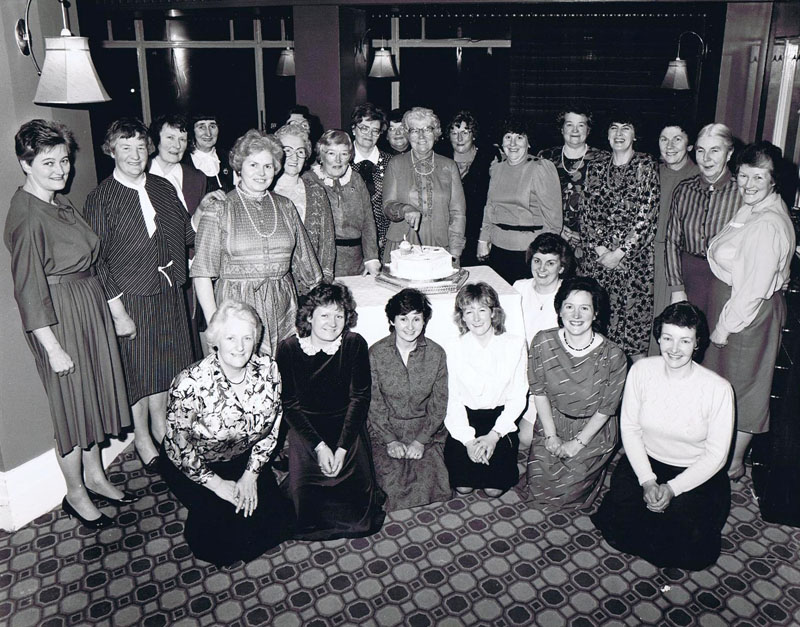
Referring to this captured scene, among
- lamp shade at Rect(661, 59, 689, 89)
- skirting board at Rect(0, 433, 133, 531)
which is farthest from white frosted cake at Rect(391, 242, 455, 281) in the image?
lamp shade at Rect(661, 59, 689, 89)

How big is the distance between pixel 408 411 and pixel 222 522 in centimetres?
94

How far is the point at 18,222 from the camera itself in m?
2.74

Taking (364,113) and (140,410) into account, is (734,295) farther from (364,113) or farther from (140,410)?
(140,410)

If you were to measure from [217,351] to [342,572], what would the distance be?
996 millimetres

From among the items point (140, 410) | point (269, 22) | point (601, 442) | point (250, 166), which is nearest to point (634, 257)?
point (601, 442)

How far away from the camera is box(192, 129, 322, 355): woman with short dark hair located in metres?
3.14

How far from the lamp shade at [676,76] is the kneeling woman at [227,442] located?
599 centimetres

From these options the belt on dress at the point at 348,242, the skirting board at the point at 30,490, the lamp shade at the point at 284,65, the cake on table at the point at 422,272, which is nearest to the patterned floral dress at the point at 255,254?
the cake on table at the point at 422,272

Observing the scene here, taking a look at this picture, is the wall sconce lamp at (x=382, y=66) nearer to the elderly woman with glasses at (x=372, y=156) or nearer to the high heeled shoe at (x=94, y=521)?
the elderly woman with glasses at (x=372, y=156)

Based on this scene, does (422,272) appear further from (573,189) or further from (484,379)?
(573,189)

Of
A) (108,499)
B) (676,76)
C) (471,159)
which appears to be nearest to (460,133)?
(471,159)

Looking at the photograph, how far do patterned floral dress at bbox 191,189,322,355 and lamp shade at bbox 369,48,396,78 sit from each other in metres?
4.91

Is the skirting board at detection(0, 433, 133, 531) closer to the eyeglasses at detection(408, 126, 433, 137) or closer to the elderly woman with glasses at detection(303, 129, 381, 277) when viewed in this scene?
the elderly woman with glasses at detection(303, 129, 381, 277)

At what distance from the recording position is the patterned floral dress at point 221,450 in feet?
9.13
